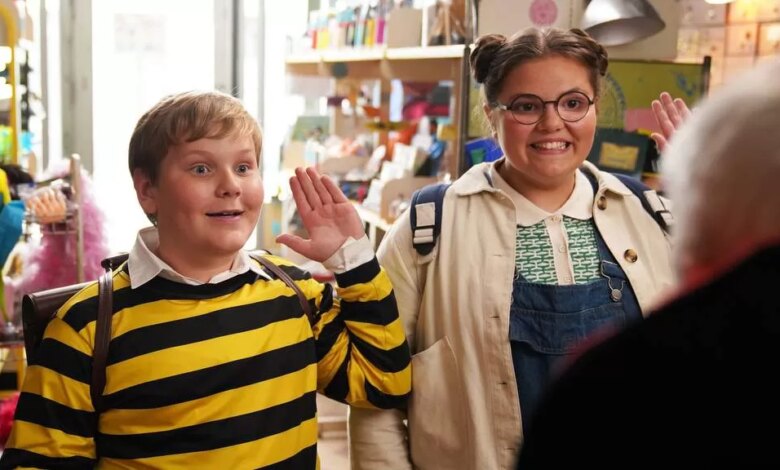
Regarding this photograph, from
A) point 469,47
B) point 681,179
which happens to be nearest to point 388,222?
point 469,47

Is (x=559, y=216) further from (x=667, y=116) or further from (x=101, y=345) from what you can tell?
(x=101, y=345)

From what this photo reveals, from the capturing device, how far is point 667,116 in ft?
5.91

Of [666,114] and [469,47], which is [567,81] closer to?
[666,114]

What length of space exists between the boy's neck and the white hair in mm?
990

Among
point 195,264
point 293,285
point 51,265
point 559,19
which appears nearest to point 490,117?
point 293,285

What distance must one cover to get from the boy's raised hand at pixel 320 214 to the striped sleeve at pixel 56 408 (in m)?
0.39

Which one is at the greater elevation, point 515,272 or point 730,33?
point 730,33

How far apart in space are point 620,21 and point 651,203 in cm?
138

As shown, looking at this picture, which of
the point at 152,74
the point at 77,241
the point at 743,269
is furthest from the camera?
the point at 152,74

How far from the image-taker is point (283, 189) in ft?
20.1

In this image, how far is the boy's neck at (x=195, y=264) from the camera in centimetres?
149

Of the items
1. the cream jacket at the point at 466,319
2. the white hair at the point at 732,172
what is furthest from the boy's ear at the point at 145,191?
the white hair at the point at 732,172

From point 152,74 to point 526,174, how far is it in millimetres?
6053

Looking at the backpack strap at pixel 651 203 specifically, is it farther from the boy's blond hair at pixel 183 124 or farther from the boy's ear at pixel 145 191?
the boy's ear at pixel 145 191
